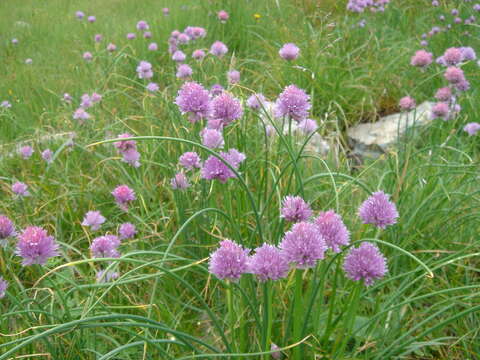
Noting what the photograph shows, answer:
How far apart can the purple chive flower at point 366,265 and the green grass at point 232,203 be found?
0.04 meters

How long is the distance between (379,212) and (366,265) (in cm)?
12

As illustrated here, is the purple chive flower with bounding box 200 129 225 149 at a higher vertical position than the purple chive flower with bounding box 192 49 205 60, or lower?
higher

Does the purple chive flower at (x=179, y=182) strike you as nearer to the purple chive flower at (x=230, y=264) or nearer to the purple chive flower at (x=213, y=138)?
the purple chive flower at (x=213, y=138)

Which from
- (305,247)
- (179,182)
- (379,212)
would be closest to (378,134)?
(179,182)

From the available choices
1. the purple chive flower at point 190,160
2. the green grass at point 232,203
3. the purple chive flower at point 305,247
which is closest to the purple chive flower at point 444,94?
the green grass at point 232,203

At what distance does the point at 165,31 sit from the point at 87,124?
6.03 ft

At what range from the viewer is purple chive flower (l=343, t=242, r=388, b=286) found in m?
0.87

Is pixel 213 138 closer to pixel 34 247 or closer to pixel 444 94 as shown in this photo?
pixel 34 247

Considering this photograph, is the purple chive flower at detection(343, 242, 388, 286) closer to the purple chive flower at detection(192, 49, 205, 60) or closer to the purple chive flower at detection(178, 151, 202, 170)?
the purple chive flower at detection(178, 151, 202, 170)

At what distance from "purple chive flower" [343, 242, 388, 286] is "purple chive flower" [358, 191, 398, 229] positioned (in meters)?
0.06

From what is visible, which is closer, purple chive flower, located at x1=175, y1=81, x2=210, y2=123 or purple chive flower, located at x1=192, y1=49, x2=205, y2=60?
purple chive flower, located at x1=175, y1=81, x2=210, y2=123

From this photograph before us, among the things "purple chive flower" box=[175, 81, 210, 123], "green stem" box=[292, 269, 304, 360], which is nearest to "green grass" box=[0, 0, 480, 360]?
"green stem" box=[292, 269, 304, 360]

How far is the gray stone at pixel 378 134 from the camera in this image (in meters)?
2.83

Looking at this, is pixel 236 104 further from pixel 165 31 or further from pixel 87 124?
pixel 165 31
